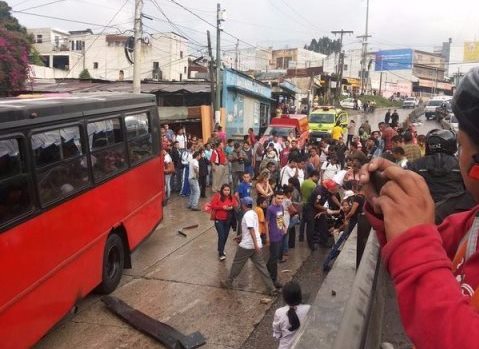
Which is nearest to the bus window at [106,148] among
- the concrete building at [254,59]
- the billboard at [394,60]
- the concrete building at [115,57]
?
the concrete building at [115,57]

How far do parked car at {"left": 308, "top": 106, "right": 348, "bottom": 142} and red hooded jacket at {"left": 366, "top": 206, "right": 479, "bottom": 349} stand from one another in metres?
25.5

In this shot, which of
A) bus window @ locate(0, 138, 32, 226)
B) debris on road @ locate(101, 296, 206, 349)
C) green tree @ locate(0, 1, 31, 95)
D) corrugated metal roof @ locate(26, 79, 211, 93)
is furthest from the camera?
corrugated metal roof @ locate(26, 79, 211, 93)

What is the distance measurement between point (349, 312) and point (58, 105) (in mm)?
4972

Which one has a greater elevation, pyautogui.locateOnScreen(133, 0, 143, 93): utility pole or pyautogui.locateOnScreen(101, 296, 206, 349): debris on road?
pyautogui.locateOnScreen(133, 0, 143, 93): utility pole

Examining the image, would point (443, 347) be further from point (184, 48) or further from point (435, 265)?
point (184, 48)

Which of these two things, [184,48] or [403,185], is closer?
[403,185]

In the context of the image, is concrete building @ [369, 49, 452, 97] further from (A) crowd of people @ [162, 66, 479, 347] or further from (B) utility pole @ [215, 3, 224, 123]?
(A) crowd of people @ [162, 66, 479, 347]

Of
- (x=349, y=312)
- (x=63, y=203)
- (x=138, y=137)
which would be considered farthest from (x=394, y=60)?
(x=349, y=312)

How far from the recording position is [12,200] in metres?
4.99

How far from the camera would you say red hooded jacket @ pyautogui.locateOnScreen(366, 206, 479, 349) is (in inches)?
34.9

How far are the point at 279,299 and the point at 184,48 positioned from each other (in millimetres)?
48741

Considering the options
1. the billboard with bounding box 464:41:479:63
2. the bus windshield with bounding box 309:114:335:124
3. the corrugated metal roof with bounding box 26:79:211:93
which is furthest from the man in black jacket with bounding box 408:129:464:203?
the billboard with bounding box 464:41:479:63

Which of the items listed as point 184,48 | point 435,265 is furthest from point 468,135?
point 184,48

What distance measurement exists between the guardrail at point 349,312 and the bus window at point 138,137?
16.5ft
